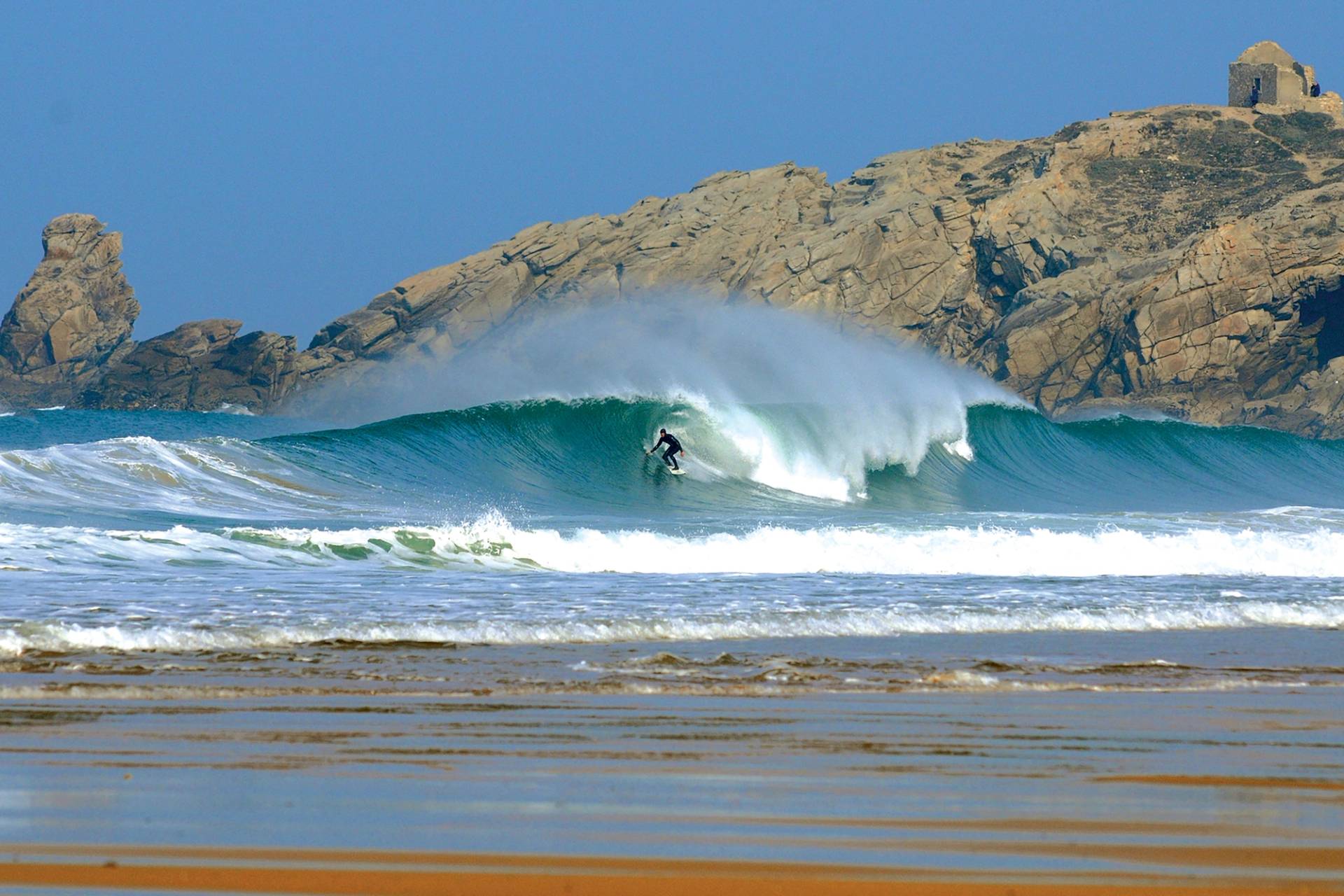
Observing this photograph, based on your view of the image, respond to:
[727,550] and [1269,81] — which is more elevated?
[1269,81]

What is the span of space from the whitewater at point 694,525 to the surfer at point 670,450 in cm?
36

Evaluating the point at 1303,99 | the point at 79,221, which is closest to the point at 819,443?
the point at 1303,99

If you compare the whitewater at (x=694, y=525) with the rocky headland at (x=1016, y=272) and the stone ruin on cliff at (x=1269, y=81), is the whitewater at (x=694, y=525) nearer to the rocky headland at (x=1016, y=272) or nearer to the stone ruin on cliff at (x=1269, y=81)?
the rocky headland at (x=1016, y=272)

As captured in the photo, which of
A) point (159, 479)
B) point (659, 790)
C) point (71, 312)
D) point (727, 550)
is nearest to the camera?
point (659, 790)

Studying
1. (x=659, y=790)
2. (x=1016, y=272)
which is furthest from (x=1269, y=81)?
(x=659, y=790)

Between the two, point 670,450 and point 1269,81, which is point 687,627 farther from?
point 1269,81

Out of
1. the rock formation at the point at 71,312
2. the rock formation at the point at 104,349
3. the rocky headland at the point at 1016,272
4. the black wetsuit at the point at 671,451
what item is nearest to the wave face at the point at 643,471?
the black wetsuit at the point at 671,451

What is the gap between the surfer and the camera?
20703 millimetres

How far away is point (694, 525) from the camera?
1533 cm

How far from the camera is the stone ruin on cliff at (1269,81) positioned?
10969 cm

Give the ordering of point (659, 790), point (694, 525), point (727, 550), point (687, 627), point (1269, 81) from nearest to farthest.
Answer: point (659, 790) → point (687, 627) → point (727, 550) → point (694, 525) → point (1269, 81)

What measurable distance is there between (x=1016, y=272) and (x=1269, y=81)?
41961 millimetres

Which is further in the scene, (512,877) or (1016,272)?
(1016,272)

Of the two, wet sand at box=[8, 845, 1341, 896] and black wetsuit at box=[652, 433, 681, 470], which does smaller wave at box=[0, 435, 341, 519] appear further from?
wet sand at box=[8, 845, 1341, 896]
